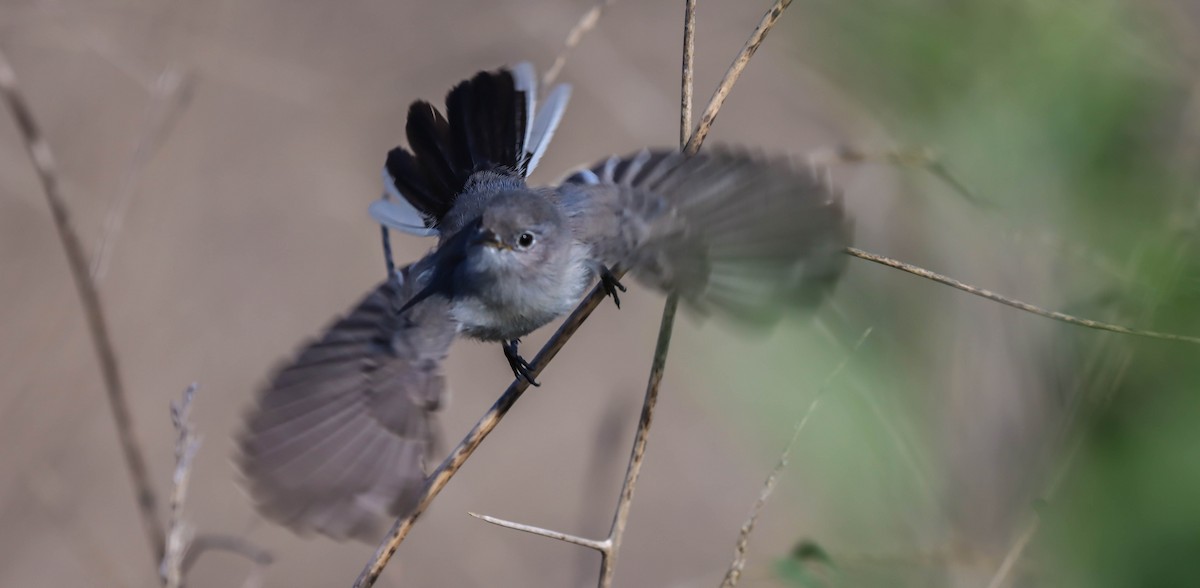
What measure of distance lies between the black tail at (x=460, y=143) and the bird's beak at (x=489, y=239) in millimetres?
470

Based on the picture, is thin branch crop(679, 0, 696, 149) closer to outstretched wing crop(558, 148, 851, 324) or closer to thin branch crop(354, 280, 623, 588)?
outstretched wing crop(558, 148, 851, 324)

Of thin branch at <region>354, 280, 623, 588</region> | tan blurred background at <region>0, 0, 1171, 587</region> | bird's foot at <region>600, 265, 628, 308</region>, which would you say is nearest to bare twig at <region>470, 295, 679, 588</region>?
thin branch at <region>354, 280, 623, 588</region>

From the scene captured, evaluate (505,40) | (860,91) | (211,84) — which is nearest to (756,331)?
(860,91)

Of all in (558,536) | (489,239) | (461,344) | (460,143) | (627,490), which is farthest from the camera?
(461,344)

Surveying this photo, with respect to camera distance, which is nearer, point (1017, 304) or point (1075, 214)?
point (1017, 304)

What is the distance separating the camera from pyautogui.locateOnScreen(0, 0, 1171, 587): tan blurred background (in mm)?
2248

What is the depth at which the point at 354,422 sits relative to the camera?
1.91m

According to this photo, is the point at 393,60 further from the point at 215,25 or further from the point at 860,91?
the point at 860,91

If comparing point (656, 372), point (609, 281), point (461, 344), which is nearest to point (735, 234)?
point (656, 372)

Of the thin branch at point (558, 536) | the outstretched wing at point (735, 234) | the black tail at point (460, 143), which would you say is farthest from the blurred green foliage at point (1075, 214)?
the black tail at point (460, 143)

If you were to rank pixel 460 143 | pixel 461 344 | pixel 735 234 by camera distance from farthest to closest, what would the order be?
pixel 461 344
pixel 460 143
pixel 735 234

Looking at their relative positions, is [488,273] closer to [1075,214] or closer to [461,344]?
[1075,214]

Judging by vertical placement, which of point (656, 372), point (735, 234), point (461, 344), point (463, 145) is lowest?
point (461, 344)

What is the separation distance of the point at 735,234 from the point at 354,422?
80cm
